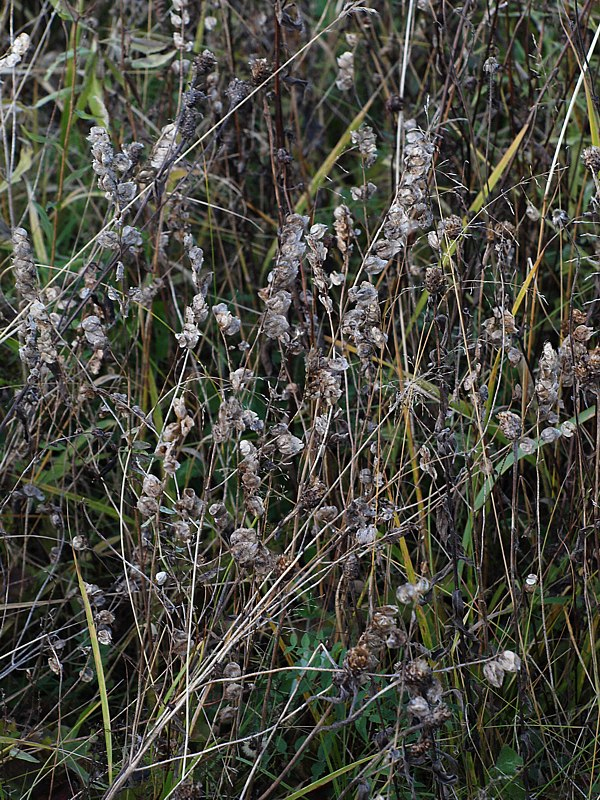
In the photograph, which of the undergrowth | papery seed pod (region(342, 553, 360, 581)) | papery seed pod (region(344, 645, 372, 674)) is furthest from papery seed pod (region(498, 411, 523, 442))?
papery seed pod (region(344, 645, 372, 674))

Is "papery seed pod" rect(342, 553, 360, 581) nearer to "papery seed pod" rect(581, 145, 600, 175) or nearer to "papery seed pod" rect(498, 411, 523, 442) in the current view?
"papery seed pod" rect(498, 411, 523, 442)

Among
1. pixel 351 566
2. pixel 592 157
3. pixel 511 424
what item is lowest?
pixel 351 566

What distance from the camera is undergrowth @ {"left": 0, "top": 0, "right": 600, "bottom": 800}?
4.35ft

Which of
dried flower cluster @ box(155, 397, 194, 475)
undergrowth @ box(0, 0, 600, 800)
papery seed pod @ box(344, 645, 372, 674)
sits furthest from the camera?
undergrowth @ box(0, 0, 600, 800)

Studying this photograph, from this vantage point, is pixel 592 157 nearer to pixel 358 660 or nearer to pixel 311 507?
pixel 311 507

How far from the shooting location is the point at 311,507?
4.42 feet

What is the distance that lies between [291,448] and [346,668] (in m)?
0.34

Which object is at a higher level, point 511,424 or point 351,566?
point 511,424

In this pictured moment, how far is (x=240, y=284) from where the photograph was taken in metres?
2.22

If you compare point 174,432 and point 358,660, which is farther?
point 174,432

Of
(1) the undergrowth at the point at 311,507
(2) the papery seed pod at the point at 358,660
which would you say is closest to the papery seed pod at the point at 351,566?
(1) the undergrowth at the point at 311,507

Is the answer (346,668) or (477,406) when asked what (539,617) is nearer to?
(477,406)

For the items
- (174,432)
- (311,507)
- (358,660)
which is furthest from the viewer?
(311,507)

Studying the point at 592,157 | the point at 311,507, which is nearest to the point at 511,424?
the point at 311,507
